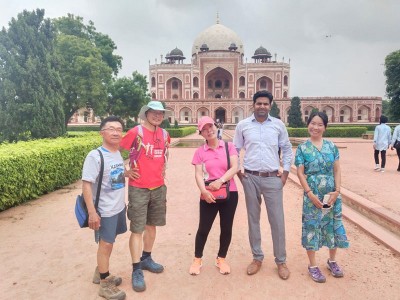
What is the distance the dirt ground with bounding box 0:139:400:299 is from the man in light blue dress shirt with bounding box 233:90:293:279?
291mm

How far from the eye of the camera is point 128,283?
2982mm

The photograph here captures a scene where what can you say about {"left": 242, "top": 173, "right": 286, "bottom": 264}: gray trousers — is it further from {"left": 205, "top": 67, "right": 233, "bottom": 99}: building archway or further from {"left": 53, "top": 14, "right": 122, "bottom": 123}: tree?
{"left": 205, "top": 67, "right": 233, "bottom": 99}: building archway

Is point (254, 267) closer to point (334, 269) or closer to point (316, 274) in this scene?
point (316, 274)

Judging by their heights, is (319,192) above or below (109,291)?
above

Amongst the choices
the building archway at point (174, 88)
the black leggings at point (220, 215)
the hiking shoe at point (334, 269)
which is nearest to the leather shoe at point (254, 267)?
the black leggings at point (220, 215)

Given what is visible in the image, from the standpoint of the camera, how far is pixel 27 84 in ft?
36.3

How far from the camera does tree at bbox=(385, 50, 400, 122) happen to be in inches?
1124

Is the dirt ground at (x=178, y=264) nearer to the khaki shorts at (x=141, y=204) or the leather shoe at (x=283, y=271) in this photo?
the leather shoe at (x=283, y=271)

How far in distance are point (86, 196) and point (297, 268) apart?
2116 mm

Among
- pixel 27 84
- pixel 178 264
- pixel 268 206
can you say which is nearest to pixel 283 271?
pixel 268 206

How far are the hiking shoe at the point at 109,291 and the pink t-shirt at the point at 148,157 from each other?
831 millimetres

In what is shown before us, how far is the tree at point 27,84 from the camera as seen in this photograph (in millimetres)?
10859

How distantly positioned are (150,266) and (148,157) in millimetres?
1082

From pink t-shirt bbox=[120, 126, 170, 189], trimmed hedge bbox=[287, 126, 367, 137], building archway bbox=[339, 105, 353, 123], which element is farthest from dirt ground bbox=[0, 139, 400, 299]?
building archway bbox=[339, 105, 353, 123]
